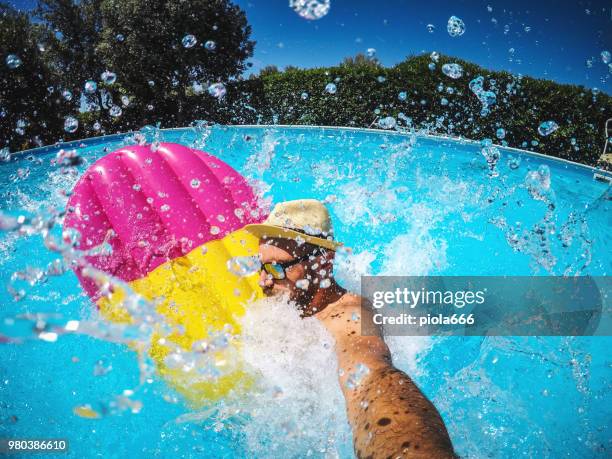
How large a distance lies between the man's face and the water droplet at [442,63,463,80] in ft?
26.9

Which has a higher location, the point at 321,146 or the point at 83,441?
the point at 321,146

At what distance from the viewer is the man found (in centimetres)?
126

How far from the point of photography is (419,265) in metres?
3.97

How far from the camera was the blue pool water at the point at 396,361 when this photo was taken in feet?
7.53

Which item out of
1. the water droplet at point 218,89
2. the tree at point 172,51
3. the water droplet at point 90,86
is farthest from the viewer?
the tree at point 172,51

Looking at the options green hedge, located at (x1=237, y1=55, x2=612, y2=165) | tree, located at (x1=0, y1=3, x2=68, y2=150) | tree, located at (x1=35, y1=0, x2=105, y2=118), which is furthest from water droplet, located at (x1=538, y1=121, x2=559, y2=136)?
tree, located at (x1=35, y1=0, x2=105, y2=118)

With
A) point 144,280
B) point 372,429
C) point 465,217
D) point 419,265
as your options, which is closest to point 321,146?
point 465,217

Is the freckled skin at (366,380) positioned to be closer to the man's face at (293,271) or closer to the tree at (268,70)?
the man's face at (293,271)

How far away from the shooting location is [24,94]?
32.2ft

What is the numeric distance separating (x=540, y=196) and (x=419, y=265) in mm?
3116

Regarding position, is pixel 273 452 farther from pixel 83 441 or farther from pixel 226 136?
pixel 226 136

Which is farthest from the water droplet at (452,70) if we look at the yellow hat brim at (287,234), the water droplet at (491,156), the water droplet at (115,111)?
the water droplet at (115,111)

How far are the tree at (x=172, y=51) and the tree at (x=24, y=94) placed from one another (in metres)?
2.29

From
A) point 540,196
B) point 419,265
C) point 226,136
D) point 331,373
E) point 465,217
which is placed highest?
point 226,136
